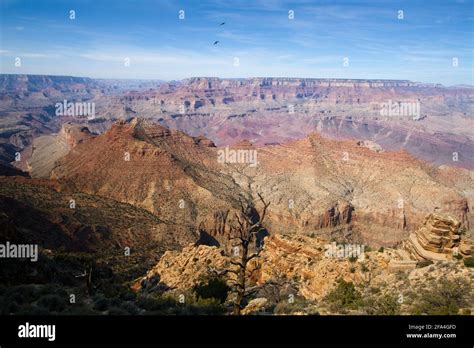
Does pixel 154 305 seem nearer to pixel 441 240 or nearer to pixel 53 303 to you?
pixel 53 303

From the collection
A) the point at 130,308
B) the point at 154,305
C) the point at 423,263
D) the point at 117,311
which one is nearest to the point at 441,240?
the point at 423,263

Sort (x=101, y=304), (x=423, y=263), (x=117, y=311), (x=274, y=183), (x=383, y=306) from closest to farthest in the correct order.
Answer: (x=117, y=311) → (x=101, y=304) → (x=383, y=306) → (x=423, y=263) → (x=274, y=183)

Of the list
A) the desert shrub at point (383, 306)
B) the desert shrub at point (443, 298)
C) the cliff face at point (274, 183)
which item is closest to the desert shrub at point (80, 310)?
the desert shrub at point (383, 306)

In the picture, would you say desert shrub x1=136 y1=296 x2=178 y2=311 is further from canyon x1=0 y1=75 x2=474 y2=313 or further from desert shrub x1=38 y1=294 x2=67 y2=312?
canyon x1=0 y1=75 x2=474 y2=313

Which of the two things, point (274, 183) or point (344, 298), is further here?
point (274, 183)

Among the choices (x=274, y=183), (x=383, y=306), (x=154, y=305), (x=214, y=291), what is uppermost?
(x=154, y=305)

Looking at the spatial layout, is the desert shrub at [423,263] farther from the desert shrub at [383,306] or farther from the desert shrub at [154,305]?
the desert shrub at [154,305]

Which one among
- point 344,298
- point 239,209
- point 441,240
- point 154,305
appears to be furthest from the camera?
point 239,209
